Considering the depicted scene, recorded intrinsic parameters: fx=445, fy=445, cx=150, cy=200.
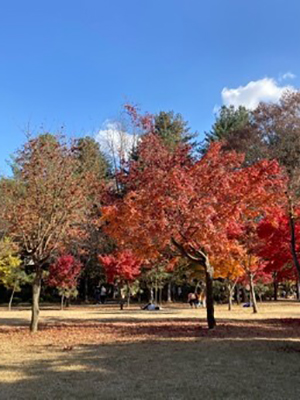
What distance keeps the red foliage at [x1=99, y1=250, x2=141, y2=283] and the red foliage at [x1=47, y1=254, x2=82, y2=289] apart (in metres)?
2.55

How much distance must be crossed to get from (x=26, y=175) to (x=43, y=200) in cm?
102

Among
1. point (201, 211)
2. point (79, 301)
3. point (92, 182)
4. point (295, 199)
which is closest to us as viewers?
point (295, 199)

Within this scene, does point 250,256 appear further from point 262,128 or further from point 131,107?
point 262,128

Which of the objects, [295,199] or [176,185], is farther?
[176,185]

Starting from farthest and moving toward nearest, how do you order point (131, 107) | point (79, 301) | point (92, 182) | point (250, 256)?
point (79, 301), point (250, 256), point (131, 107), point (92, 182)

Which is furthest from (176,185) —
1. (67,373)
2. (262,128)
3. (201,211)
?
(67,373)

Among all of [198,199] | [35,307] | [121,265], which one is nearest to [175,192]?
[198,199]

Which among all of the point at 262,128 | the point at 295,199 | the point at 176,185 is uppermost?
the point at 262,128

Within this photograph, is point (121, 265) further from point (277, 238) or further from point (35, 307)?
point (35, 307)

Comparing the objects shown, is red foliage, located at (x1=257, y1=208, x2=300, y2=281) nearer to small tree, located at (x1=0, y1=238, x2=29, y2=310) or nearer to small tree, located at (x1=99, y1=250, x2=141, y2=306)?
small tree, located at (x1=99, y1=250, x2=141, y2=306)

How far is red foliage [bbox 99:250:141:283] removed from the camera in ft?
104

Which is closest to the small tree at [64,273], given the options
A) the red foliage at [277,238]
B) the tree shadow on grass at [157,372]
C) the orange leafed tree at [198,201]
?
the red foliage at [277,238]

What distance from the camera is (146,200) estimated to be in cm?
1407

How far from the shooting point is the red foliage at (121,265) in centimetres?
3158
